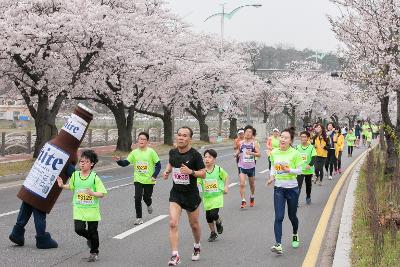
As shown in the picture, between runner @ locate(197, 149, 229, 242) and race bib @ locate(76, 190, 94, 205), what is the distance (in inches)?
75.2

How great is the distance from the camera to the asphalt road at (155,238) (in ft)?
24.5

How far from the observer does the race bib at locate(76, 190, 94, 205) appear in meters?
7.36

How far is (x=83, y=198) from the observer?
24.1ft

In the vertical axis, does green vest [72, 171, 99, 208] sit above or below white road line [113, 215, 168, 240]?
above

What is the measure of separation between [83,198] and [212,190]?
2.16 metres

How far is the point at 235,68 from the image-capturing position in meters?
49.6

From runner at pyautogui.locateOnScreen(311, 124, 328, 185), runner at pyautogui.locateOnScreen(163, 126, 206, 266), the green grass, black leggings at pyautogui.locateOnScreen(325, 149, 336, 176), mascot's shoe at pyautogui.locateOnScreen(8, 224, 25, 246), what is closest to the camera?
the green grass

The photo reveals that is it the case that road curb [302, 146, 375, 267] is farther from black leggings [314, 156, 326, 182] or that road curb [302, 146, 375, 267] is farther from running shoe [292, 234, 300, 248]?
black leggings [314, 156, 326, 182]

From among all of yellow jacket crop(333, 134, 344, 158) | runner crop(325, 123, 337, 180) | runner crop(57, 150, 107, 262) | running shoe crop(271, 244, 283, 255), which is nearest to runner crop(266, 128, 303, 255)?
running shoe crop(271, 244, 283, 255)

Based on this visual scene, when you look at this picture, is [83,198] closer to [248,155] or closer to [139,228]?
[139,228]

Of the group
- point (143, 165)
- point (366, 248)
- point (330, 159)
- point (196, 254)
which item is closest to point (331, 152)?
point (330, 159)

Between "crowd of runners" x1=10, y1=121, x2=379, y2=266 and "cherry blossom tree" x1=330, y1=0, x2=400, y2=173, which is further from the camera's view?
"cherry blossom tree" x1=330, y1=0, x2=400, y2=173

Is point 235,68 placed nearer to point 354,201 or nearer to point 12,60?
point 12,60

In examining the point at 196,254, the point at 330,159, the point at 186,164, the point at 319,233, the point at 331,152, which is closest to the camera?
the point at 186,164
